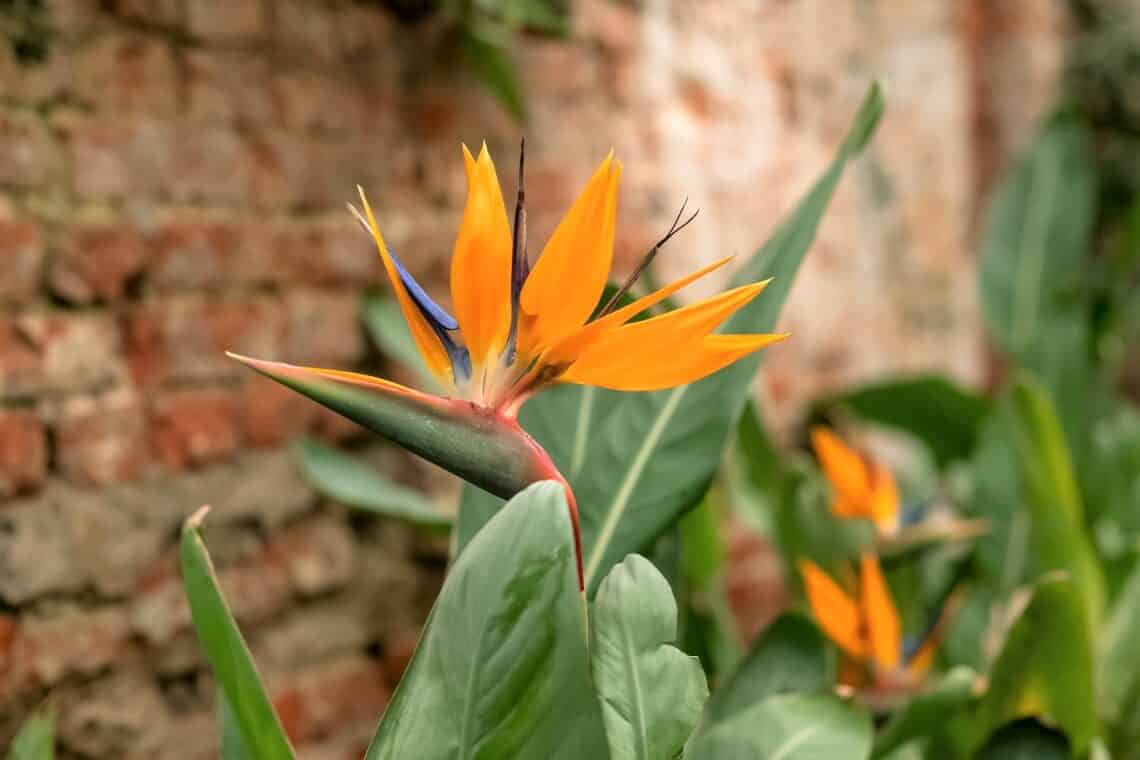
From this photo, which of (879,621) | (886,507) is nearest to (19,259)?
(879,621)

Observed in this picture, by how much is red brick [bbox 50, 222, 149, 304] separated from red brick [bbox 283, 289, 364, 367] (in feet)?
0.50

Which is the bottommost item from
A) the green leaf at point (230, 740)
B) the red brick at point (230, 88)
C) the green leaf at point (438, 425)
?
the green leaf at point (230, 740)

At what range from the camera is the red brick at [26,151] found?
77 cm

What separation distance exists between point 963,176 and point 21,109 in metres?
1.65

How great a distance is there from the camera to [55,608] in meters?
0.80

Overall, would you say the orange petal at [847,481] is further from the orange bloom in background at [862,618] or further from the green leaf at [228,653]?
the green leaf at [228,653]

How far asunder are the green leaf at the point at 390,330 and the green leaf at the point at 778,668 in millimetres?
418

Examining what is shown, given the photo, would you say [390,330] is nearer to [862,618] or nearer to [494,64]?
[494,64]

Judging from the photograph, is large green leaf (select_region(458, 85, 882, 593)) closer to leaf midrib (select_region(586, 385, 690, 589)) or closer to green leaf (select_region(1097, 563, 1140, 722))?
leaf midrib (select_region(586, 385, 690, 589))

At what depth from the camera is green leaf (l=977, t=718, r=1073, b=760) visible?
62 centimetres

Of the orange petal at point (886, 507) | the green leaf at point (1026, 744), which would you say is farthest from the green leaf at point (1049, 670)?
the orange petal at point (886, 507)

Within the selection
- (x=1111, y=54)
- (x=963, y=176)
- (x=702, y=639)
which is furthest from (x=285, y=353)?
(x=1111, y=54)

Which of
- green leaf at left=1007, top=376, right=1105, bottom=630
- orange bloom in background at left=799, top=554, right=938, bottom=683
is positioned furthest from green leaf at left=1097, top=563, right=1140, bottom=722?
orange bloom in background at left=799, top=554, right=938, bottom=683

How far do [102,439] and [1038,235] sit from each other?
1.17 m
